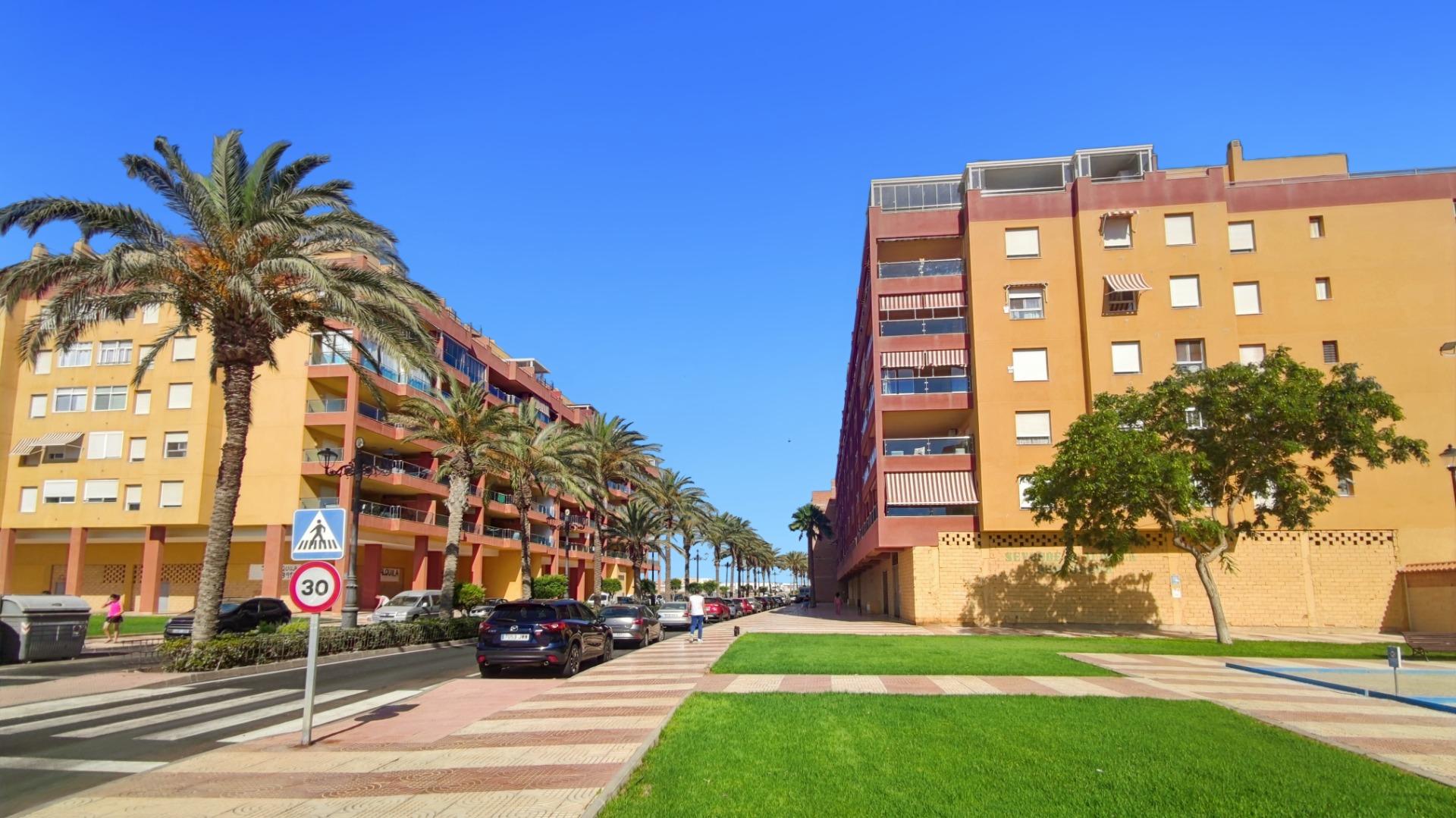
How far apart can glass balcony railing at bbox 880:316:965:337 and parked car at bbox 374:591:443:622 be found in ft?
72.4

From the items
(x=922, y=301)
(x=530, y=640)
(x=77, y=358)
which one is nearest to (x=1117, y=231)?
(x=922, y=301)

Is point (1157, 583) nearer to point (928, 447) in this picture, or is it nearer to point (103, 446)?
point (928, 447)

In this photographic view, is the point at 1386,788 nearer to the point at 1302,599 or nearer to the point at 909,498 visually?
the point at 909,498

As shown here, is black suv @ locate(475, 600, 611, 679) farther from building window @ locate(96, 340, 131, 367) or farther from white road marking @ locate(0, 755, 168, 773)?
building window @ locate(96, 340, 131, 367)

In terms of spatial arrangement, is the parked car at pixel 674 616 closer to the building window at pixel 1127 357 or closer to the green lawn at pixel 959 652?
the green lawn at pixel 959 652

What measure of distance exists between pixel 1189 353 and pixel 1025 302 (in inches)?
276

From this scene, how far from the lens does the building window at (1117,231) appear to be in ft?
126

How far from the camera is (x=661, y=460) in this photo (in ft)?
200

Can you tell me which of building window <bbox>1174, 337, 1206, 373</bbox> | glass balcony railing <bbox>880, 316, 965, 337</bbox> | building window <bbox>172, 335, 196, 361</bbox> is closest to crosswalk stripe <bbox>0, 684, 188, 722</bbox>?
glass balcony railing <bbox>880, 316, 965, 337</bbox>

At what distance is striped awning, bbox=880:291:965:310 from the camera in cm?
4006

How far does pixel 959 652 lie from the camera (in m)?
21.1

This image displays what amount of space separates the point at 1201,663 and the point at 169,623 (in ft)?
90.0

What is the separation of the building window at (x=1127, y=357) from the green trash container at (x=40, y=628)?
36346 millimetres

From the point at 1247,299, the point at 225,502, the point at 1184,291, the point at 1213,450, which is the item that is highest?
the point at 1184,291
